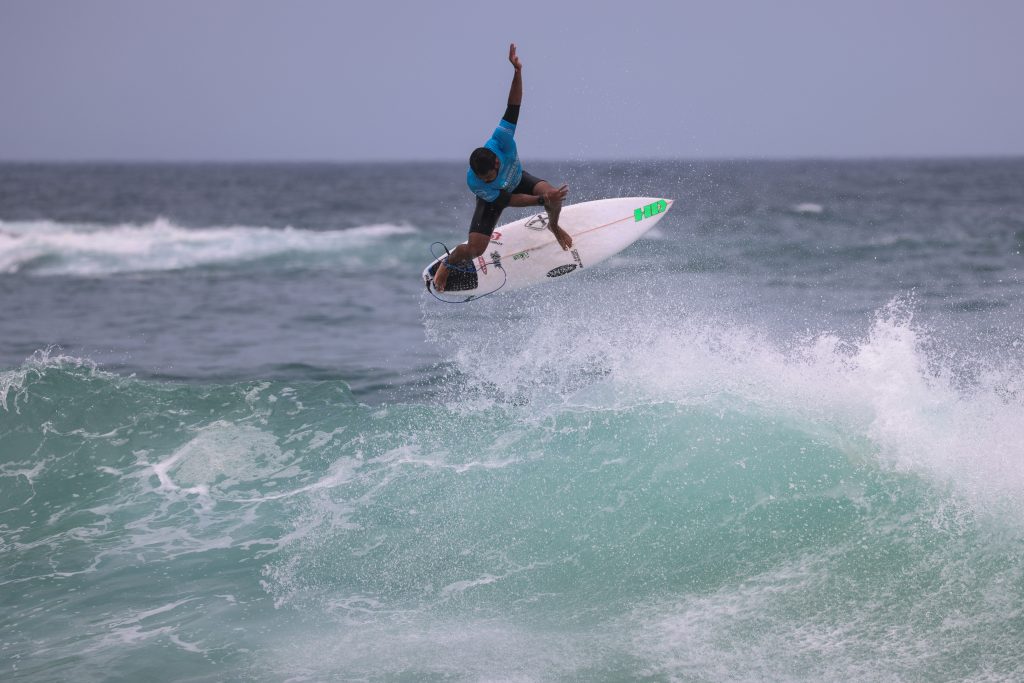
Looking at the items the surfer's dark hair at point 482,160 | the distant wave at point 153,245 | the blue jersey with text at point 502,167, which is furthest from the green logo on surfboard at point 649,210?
the distant wave at point 153,245

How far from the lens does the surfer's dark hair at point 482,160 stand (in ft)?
27.1

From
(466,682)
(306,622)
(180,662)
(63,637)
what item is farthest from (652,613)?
(63,637)

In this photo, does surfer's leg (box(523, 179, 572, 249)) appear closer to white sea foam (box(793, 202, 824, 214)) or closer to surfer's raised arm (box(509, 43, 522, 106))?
surfer's raised arm (box(509, 43, 522, 106))

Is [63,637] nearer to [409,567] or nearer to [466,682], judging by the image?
Result: [409,567]

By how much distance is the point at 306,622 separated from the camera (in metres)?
7.05

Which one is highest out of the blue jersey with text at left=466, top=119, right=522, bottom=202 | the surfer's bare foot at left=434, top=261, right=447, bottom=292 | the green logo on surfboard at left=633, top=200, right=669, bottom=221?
the blue jersey with text at left=466, top=119, right=522, bottom=202

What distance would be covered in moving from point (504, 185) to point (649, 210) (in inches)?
80.7

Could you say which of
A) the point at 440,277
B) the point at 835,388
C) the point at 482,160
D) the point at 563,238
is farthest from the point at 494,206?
the point at 835,388

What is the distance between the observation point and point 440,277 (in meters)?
9.77

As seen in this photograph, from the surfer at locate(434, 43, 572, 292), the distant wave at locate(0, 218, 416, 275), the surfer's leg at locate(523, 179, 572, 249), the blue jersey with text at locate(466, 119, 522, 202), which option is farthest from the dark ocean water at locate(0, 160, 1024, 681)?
the distant wave at locate(0, 218, 416, 275)

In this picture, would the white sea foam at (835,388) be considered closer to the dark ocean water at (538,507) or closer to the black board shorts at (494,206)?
the dark ocean water at (538,507)

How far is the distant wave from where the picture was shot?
2567 centimetres

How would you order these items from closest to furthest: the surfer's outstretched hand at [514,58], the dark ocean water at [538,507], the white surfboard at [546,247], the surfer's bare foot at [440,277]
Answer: the dark ocean water at [538,507] < the surfer's outstretched hand at [514,58] < the surfer's bare foot at [440,277] < the white surfboard at [546,247]

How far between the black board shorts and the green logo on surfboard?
154cm
